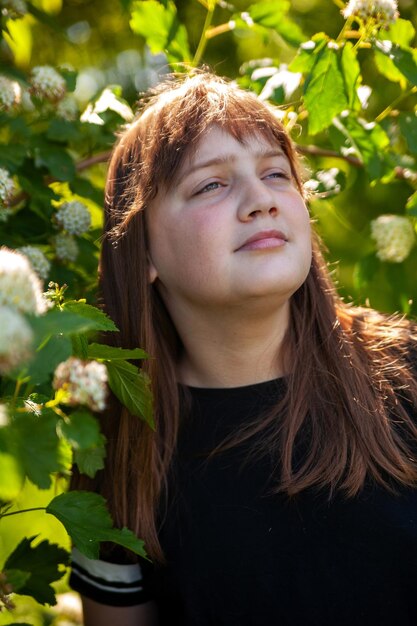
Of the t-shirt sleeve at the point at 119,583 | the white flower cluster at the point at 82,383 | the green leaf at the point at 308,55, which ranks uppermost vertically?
the green leaf at the point at 308,55

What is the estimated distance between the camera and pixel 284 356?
5.95 feet

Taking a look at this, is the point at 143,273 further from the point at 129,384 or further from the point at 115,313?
the point at 129,384

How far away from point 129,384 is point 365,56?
179cm

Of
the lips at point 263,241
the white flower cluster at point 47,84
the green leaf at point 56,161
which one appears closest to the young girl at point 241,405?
the lips at point 263,241

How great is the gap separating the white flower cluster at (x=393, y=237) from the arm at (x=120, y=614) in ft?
3.32

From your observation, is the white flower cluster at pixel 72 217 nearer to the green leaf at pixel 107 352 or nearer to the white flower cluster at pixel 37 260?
the white flower cluster at pixel 37 260

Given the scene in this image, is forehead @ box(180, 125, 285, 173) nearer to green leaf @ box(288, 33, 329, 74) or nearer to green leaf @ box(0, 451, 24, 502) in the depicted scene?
green leaf @ box(288, 33, 329, 74)

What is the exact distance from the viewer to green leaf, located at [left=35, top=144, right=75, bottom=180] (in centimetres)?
192

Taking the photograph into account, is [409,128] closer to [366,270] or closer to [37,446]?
[366,270]

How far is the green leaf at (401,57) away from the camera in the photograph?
1741 millimetres

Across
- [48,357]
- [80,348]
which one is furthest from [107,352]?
[48,357]

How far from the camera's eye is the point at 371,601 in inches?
63.3

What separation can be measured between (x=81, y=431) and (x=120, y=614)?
1078 millimetres

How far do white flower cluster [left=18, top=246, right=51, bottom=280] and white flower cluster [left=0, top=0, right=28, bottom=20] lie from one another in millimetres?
578
